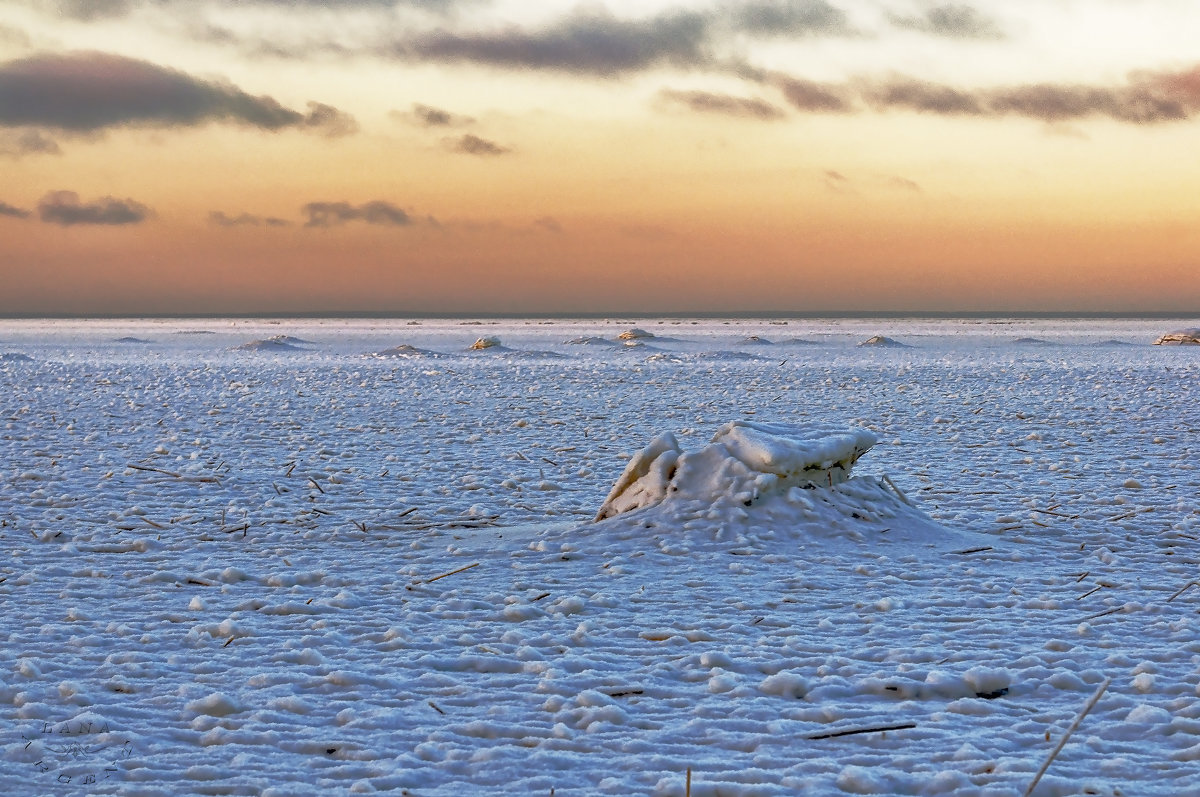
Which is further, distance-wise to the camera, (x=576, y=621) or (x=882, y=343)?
(x=882, y=343)

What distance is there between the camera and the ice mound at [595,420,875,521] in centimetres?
762

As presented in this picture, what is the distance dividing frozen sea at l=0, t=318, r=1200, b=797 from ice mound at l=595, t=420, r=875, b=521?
0.21m

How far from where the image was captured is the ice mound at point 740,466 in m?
7.62

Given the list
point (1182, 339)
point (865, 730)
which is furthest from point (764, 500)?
point (1182, 339)

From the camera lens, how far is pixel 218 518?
837 cm

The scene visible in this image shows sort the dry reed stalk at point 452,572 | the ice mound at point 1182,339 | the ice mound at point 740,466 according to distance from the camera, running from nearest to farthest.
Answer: the dry reed stalk at point 452,572 < the ice mound at point 740,466 < the ice mound at point 1182,339

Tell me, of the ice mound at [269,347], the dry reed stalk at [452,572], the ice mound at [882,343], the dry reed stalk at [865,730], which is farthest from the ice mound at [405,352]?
the dry reed stalk at [865,730]

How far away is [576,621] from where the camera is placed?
543cm

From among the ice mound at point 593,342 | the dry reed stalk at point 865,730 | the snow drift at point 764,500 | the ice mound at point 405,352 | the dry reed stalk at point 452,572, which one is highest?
the ice mound at point 593,342

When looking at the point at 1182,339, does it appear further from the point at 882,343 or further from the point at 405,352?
the point at 405,352

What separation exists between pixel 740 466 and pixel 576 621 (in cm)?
269

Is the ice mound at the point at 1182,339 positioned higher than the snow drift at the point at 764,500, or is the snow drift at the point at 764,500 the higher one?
the ice mound at the point at 1182,339

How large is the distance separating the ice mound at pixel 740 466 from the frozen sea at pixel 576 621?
8.1 inches

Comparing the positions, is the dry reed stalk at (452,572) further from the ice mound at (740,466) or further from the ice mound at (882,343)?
the ice mound at (882,343)
